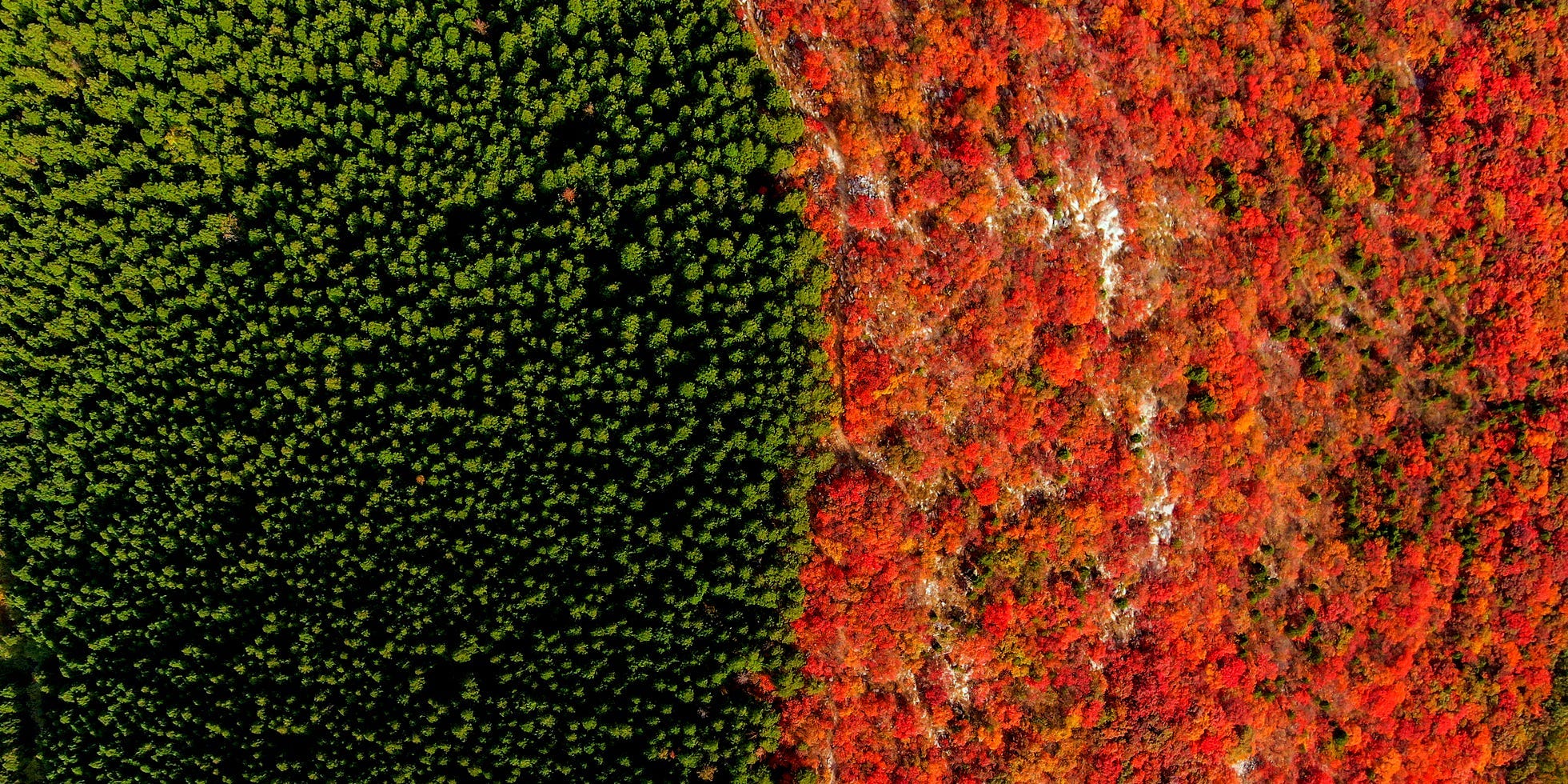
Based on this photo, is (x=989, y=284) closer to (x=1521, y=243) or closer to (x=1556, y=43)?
(x=1521, y=243)

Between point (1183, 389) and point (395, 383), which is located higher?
point (395, 383)

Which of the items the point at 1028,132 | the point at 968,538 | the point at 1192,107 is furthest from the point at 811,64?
the point at 968,538

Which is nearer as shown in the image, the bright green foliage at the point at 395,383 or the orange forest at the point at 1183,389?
the bright green foliage at the point at 395,383

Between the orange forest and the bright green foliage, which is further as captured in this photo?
the orange forest

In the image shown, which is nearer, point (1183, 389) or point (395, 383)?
point (395, 383)
